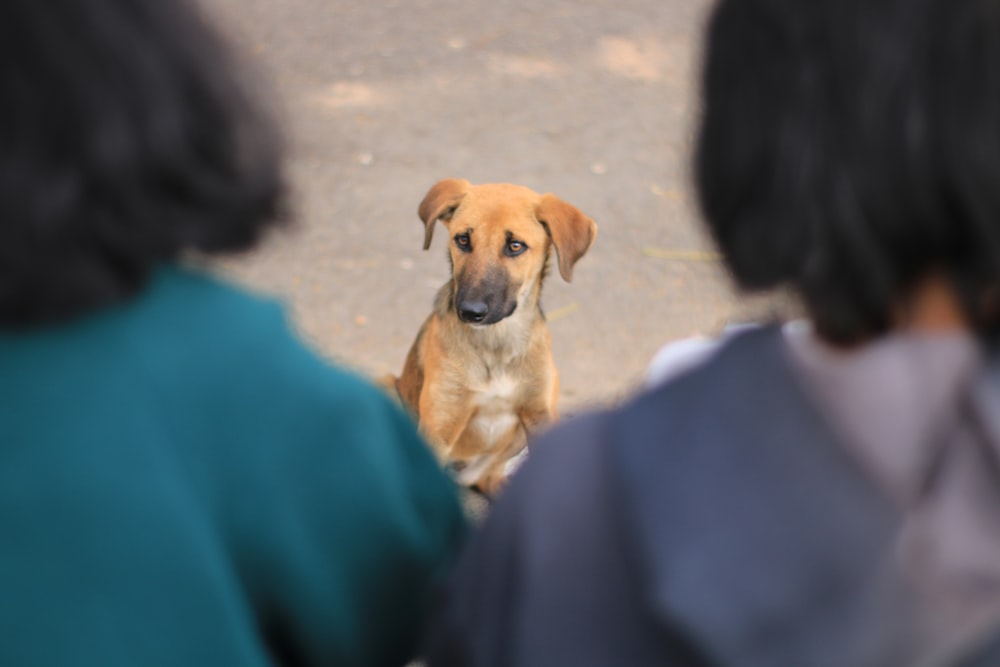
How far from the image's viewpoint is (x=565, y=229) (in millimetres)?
3869

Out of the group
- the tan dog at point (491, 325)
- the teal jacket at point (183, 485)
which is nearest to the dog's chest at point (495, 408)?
the tan dog at point (491, 325)

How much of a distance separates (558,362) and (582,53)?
326 cm

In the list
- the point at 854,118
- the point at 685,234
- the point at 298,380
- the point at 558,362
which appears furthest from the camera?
the point at 685,234

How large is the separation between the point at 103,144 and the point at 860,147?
0.78 metres

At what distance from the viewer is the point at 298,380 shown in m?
1.22

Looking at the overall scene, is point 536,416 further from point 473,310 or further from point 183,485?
point 183,485

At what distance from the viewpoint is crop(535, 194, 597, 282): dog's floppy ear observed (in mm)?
3842

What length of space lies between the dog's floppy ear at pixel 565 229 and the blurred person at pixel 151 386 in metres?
2.56

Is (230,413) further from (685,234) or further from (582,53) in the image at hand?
→ (582,53)

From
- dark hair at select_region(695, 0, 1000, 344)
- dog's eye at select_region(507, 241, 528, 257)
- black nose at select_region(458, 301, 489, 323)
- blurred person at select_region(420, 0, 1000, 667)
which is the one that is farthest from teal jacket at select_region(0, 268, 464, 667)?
dog's eye at select_region(507, 241, 528, 257)

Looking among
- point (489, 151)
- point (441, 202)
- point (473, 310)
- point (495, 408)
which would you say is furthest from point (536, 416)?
point (489, 151)

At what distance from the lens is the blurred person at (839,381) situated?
3.06ft

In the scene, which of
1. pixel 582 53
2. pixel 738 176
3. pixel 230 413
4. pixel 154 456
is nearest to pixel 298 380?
pixel 230 413

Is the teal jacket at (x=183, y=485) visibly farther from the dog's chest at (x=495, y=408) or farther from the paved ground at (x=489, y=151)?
the paved ground at (x=489, y=151)
